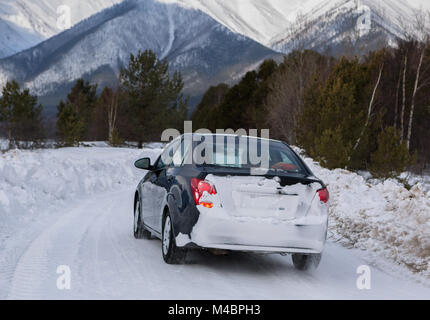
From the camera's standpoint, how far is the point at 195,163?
617 centimetres

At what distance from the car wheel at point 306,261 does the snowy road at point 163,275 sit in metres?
0.09

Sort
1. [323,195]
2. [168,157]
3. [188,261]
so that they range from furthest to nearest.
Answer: [168,157] → [188,261] → [323,195]

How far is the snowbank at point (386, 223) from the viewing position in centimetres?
714

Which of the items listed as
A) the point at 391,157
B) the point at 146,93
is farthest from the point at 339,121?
the point at 146,93

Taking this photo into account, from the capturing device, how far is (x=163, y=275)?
5.64 meters

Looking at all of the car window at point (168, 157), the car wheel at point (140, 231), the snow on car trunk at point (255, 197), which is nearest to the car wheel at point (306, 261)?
the snow on car trunk at point (255, 197)

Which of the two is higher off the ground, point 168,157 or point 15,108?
point 15,108

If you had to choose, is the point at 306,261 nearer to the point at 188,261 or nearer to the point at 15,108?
the point at 188,261

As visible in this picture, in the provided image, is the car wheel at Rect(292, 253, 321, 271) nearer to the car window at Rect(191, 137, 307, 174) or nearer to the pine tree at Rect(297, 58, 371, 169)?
the car window at Rect(191, 137, 307, 174)

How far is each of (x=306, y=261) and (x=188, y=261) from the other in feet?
4.75

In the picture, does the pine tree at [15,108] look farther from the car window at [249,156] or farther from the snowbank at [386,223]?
the car window at [249,156]

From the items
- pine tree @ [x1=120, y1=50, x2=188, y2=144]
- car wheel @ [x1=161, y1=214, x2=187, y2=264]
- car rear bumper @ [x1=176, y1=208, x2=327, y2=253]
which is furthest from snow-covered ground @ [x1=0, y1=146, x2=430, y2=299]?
pine tree @ [x1=120, y1=50, x2=188, y2=144]

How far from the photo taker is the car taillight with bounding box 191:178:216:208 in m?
5.57

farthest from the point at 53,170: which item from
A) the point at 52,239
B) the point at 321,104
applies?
the point at 321,104
